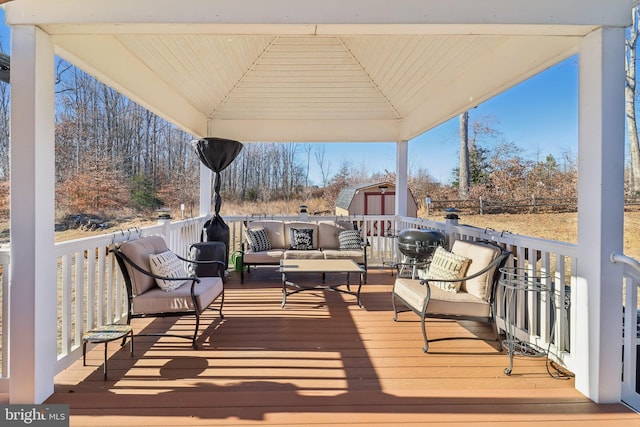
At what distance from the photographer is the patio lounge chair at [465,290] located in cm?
315

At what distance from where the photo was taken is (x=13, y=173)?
2.26 m

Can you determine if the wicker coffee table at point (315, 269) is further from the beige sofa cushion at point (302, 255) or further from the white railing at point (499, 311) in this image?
the white railing at point (499, 311)

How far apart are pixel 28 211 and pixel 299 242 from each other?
412 cm

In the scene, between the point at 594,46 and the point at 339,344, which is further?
the point at 339,344

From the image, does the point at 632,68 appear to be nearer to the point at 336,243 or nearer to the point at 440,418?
the point at 336,243

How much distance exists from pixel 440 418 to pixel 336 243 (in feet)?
13.8

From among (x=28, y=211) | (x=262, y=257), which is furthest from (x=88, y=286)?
(x=262, y=257)

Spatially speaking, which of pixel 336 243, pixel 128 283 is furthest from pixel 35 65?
pixel 336 243

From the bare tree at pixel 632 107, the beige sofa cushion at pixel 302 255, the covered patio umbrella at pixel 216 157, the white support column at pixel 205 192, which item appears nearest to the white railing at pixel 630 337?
the beige sofa cushion at pixel 302 255

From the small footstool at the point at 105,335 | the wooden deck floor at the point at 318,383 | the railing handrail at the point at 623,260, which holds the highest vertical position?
the railing handrail at the point at 623,260
